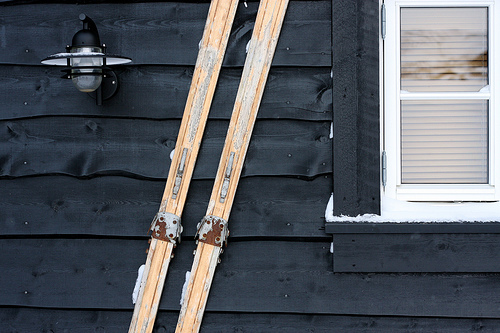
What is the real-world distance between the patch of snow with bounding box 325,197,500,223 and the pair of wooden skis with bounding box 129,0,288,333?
19.0 inches

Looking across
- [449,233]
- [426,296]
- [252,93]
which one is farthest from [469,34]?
[426,296]

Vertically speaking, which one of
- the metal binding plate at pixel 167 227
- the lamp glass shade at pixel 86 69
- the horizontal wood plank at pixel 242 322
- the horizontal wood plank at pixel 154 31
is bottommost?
the horizontal wood plank at pixel 242 322

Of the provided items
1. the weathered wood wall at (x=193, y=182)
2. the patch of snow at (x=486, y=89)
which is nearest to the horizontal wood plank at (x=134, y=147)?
the weathered wood wall at (x=193, y=182)

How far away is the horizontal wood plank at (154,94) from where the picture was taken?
5.82 feet

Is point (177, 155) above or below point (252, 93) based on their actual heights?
below

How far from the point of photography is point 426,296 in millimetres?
1742

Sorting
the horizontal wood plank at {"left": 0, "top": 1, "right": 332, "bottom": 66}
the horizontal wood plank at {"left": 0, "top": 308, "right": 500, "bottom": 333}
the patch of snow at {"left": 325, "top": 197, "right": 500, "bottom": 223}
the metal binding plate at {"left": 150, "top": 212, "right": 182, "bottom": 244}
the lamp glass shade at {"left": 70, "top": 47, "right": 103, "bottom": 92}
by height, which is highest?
the horizontal wood plank at {"left": 0, "top": 1, "right": 332, "bottom": 66}

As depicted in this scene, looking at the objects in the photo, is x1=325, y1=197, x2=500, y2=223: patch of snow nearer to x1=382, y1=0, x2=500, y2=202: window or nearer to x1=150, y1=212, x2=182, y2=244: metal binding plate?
x1=382, y1=0, x2=500, y2=202: window

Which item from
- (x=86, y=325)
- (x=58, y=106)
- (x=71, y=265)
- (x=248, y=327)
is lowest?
(x=86, y=325)

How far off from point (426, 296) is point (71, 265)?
1.51 m

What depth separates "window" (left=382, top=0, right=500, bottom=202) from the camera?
1809mm

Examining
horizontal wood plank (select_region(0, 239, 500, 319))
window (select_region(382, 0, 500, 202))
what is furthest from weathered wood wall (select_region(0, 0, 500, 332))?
window (select_region(382, 0, 500, 202))

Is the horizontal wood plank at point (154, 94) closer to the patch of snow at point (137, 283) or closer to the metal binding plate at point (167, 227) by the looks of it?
the metal binding plate at point (167, 227)

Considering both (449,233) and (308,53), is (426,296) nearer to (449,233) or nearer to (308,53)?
(449,233)
